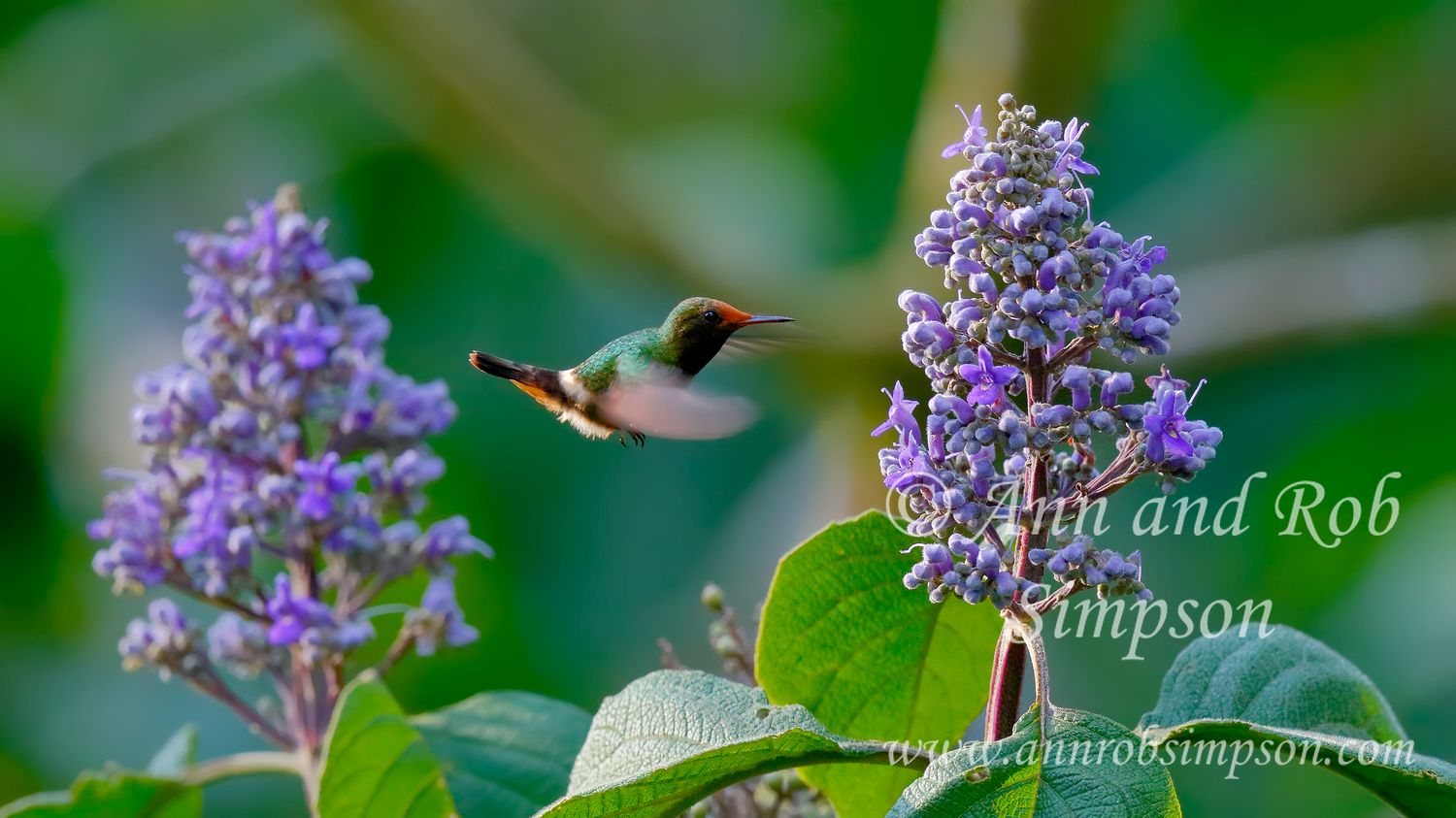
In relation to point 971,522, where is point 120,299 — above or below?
above

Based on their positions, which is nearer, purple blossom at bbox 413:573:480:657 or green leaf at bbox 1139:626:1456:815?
green leaf at bbox 1139:626:1456:815

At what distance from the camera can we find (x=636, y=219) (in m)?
4.94

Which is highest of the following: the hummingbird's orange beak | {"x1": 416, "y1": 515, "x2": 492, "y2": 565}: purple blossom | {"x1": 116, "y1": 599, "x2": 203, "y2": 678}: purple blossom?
the hummingbird's orange beak

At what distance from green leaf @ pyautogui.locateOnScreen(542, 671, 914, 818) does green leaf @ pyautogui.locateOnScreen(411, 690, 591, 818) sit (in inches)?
20.7

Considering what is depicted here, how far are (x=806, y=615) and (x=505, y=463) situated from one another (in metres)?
6.49

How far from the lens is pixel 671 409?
2295 mm

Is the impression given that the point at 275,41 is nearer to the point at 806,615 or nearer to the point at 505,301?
the point at 505,301

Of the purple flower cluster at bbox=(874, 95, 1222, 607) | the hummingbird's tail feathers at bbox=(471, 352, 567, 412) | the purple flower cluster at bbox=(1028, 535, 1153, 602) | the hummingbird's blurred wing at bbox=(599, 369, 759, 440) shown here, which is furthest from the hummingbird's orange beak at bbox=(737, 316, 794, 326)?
the purple flower cluster at bbox=(1028, 535, 1153, 602)

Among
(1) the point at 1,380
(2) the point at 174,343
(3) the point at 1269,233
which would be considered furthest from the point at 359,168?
(3) the point at 1269,233

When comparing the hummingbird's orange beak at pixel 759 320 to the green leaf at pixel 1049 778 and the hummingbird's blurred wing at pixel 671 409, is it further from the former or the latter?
the green leaf at pixel 1049 778

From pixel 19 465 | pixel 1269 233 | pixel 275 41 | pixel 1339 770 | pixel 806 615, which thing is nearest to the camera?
pixel 1339 770

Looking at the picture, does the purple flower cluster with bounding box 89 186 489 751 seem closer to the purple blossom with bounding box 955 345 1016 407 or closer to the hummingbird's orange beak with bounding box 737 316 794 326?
the hummingbird's orange beak with bounding box 737 316 794 326

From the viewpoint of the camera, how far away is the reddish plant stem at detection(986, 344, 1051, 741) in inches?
57.4

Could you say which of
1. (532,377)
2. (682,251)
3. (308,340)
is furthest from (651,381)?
(682,251)
